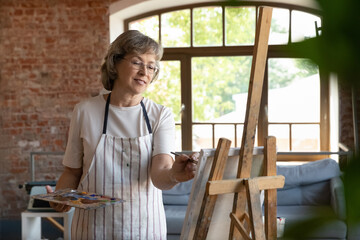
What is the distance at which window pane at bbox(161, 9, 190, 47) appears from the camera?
6914 mm

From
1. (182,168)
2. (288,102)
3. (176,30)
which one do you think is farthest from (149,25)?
(182,168)

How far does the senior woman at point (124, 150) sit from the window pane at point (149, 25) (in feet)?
16.1

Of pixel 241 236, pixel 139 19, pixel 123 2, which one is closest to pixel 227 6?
pixel 241 236

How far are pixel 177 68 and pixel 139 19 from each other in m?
0.76

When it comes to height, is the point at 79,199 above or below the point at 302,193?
above

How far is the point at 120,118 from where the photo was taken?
2121 millimetres

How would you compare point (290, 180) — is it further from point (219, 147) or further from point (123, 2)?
point (219, 147)

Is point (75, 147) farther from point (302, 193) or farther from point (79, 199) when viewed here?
point (302, 193)

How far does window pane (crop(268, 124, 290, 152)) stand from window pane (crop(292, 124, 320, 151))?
81 millimetres

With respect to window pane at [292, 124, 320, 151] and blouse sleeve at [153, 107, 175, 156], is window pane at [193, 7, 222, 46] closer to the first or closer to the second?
window pane at [292, 124, 320, 151]

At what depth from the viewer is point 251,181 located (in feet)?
7.66

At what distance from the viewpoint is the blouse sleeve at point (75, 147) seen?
2.07 meters

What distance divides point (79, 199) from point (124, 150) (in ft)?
0.85

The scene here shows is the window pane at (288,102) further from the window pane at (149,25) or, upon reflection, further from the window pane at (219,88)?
the window pane at (149,25)
